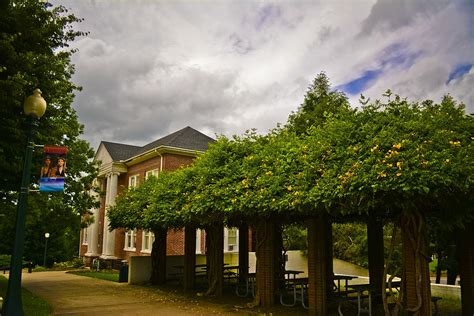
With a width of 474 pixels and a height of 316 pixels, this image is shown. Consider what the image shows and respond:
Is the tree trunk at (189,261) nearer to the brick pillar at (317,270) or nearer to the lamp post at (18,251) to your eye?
the brick pillar at (317,270)

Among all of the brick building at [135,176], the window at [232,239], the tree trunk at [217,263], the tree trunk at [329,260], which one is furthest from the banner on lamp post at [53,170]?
the window at [232,239]

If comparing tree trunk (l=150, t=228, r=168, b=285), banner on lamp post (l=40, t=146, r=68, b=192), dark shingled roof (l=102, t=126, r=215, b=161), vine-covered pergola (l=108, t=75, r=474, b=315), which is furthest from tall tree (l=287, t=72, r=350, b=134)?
banner on lamp post (l=40, t=146, r=68, b=192)

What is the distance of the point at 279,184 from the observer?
9.74 metres

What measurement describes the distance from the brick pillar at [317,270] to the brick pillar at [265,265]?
5.52 feet

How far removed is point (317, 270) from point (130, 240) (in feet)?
72.0

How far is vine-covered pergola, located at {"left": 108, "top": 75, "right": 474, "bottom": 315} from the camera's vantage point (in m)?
7.30

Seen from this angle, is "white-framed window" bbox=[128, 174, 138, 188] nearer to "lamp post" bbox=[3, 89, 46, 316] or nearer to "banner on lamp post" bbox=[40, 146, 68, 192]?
"banner on lamp post" bbox=[40, 146, 68, 192]

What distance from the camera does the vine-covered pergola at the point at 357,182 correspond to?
7301 millimetres

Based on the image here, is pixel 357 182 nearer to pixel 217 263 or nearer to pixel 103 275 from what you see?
pixel 217 263

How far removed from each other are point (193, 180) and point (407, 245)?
6.76m

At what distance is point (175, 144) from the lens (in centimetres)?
2828

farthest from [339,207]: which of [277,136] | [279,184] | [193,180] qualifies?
[193,180]

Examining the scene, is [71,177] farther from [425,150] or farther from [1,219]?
[425,150]

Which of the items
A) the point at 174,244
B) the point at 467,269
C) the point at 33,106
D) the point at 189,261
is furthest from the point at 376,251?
the point at 174,244
